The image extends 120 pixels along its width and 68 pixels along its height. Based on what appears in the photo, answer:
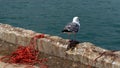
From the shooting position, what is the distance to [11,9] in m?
32.5

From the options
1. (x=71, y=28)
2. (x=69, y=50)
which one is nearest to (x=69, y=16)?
(x=69, y=50)

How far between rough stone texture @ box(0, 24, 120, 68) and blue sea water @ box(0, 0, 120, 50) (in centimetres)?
1076

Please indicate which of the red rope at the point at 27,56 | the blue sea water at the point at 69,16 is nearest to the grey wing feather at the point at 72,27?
the red rope at the point at 27,56

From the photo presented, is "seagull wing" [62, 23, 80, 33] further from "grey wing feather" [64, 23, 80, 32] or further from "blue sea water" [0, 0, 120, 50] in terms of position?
"blue sea water" [0, 0, 120, 50]

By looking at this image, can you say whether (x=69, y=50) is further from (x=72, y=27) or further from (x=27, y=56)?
(x=27, y=56)

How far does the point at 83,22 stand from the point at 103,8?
5.08 meters

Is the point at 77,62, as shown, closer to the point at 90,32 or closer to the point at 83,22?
the point at 90,32

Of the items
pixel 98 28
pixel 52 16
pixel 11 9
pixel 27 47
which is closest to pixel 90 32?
pixel 98 28

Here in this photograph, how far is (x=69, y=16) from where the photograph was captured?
2983 centimetres

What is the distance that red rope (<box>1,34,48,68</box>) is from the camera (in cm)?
1097

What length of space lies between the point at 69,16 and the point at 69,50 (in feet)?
61.4

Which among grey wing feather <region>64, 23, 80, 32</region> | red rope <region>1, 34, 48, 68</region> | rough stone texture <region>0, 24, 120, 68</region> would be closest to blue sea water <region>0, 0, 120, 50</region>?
rough stone texture <region>0, 24, 120, 68</region>

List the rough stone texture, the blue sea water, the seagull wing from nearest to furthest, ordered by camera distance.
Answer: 1. the rough stone texture
2. the seagull wing
3. the blue sea water

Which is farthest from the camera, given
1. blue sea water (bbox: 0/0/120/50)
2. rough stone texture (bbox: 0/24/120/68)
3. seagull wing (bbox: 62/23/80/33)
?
blue sea water (bbox: 0/0/120/50)
